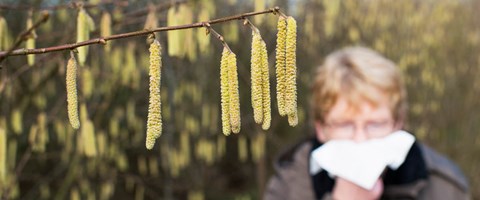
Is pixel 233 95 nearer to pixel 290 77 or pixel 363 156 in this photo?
pixel 290 77

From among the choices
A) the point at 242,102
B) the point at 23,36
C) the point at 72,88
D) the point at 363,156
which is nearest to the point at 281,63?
the point at 72,88

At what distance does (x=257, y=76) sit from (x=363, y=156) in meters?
1.24

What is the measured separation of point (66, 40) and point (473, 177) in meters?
5.37

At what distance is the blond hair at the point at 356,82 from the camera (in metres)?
2.49

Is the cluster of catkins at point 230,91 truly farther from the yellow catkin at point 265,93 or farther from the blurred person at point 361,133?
the blurred person at point 361,133

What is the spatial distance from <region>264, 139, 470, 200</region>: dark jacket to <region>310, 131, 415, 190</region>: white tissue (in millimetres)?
144

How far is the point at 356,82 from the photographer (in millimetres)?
2518

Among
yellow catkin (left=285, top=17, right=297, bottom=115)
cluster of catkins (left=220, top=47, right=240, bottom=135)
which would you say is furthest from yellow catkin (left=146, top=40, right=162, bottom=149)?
yellow catkin (left=285, top=17, right=297, bottom=115)

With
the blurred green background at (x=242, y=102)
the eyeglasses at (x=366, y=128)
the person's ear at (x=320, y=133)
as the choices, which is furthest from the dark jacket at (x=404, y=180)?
the blurred green background at (x=242, y=102)

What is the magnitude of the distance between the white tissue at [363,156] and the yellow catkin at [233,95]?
1204 millimetres

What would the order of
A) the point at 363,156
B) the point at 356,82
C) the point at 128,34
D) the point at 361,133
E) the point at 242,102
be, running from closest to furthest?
the point at 128,34
the point at 363,156
the point at 361,133
the point at 356,82
the point at 242,102

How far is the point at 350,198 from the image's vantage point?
2.38m

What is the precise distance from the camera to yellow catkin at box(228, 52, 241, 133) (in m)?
1.12

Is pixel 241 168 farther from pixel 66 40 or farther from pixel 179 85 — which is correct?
pixel 66 40
